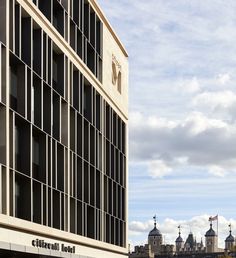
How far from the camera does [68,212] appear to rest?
4456 cm

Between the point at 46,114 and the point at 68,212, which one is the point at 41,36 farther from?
the point at 68,212

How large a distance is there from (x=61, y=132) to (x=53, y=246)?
19.3 ft

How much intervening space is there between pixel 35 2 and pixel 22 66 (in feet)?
14.2

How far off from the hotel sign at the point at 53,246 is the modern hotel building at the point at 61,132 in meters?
0.05

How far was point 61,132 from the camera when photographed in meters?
44.2

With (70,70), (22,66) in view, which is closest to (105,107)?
(70,70)

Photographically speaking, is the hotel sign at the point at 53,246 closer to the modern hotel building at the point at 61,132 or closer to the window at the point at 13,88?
the modern hotel building at the point at 61,132

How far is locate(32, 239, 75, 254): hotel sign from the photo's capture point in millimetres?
38353

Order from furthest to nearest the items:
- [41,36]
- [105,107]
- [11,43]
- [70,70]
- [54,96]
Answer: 1. [105,107]
2. [70,70]
3. [54,96]
4. [41,36]
5. [11,43]

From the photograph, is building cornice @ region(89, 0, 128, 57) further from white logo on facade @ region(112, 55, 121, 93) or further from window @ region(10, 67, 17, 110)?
window @ region(10, 67, 17, 110)

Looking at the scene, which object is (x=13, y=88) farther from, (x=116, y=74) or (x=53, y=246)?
(x=116, y=74)

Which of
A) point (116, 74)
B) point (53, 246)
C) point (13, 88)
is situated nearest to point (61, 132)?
point (53, 246)

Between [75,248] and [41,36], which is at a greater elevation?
[41,36]

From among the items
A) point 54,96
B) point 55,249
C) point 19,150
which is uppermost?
point 54,96
